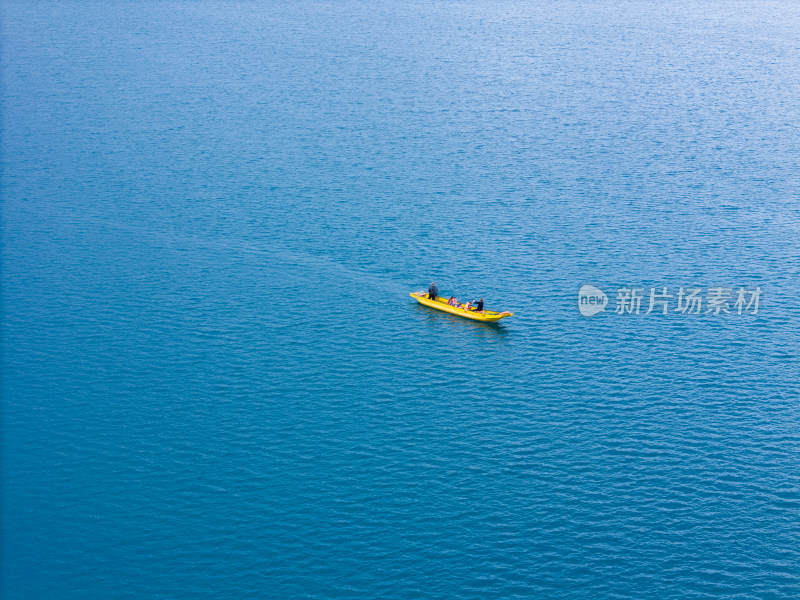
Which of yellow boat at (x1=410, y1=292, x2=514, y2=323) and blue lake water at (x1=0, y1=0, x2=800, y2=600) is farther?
yellow boat at (x1=410, y1=292, x2=514, y2=323)

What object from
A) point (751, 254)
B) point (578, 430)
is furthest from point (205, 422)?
point (751, 254)

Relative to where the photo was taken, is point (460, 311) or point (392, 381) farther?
point (460, 311)

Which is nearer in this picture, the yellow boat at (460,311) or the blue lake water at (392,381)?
the blue lake water at (392,381)

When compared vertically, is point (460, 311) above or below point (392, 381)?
above

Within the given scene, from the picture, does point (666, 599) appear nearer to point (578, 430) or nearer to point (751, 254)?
point (578, 430)
